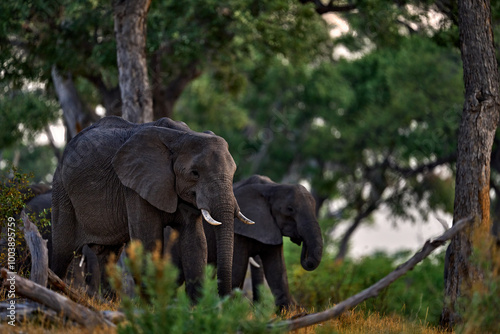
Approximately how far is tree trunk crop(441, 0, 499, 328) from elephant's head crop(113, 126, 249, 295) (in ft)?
9.23

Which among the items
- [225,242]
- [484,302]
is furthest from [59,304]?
[484,302]

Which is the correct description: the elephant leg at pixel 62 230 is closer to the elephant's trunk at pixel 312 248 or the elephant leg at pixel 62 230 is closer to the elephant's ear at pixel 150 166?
the elephant's ear at pixel 150 166

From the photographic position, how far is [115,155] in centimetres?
906

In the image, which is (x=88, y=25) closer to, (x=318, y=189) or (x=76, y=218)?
(x=76, y=218)

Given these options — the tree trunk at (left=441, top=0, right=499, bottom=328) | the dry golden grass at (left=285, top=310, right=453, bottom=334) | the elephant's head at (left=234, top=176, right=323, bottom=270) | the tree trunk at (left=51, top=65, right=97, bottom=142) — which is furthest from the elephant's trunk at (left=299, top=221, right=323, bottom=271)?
the tree trunk at (left=51, top=65, right=97, bottom=142)

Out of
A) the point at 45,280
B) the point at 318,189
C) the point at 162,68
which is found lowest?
the point at 318,189

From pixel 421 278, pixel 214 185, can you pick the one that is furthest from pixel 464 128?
pixel 421 278

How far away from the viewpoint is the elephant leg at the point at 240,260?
35.4 feet

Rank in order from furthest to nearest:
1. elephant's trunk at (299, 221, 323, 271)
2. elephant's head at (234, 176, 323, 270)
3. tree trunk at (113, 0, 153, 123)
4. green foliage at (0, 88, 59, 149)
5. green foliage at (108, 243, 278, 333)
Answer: green foliage at (0, 88, 59, 149) → tree trunk at (113, 0, 153, 123) → elephant's head at (234, 176, 323, 270) → elephant's trunk at (299, 221, 323, 271) → green foliage at (108, 243, 278, 333)

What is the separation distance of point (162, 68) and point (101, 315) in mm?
13710

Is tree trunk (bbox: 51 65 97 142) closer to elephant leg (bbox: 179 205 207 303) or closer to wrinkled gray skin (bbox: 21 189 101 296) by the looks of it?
wrinkled gray skin (bbox: 21 189 101 296)

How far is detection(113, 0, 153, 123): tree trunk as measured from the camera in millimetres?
13141

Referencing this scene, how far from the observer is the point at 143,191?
8758 millimetres

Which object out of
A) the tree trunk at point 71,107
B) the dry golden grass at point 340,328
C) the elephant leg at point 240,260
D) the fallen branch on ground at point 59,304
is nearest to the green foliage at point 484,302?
the dry golden grass at point 340,328
